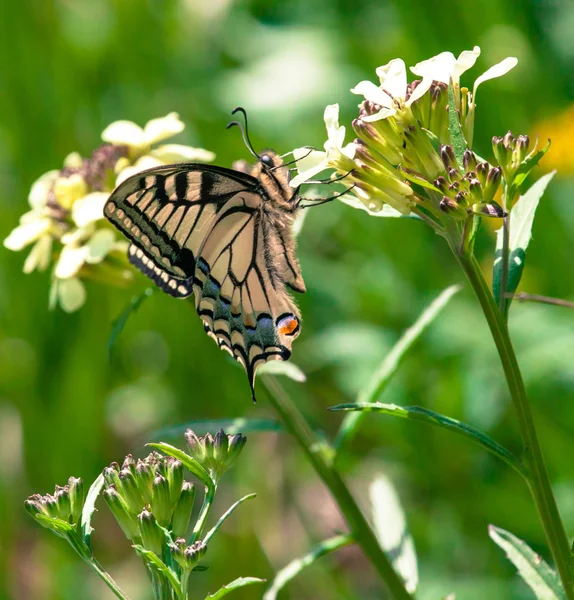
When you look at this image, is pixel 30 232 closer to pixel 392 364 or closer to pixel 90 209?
Answer: pixel 90 209

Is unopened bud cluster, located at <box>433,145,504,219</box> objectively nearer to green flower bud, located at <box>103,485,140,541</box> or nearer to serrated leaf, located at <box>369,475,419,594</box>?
green flower bud, located at <box>103,485,140,541</box>

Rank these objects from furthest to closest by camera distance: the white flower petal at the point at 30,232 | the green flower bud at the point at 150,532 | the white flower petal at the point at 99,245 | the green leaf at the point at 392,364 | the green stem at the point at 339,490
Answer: the white flower petal at the point at 30,232 < the white flower petal at the point at 99,245 < the green leaf at the point at 392,364 < the green stem at the point at 339,490 < the green flower bud at the point at 150,532

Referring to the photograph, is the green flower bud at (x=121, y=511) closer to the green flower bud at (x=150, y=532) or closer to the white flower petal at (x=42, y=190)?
the green flower bud at (x=150, y=532)

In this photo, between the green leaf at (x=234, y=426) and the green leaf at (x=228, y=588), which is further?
the green leaf at (x=234, y=426)

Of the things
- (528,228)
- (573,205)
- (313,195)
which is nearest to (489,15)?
(573,205)

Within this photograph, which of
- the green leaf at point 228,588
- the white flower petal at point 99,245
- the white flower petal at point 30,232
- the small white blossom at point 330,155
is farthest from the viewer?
the white flower petal at point 30,232

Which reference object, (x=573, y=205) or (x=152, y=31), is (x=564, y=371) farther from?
(x=152, y=31)

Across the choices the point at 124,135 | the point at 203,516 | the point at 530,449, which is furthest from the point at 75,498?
the point at 124,135

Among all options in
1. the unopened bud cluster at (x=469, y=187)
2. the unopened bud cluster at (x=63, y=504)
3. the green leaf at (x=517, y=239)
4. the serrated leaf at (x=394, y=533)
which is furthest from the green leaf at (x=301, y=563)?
the unopened bud cluster at (x=469, y=187)
